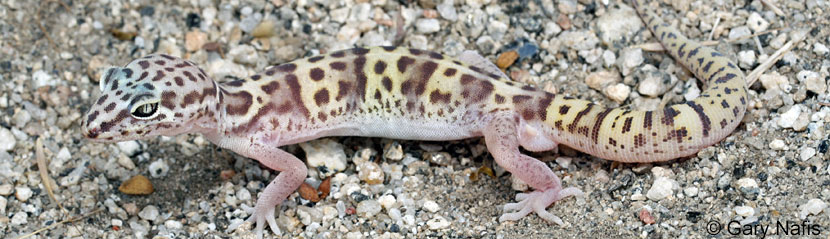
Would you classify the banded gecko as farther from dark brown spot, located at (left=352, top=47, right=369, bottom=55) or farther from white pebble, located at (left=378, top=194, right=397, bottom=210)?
white pebble, located at (left=378, top=194, right=397, bottom=210)

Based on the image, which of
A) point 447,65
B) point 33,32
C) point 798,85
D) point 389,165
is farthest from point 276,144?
point 798,85

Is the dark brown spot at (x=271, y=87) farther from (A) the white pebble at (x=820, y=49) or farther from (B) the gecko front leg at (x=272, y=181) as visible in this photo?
(A) the white pebble at (x=820, y=49)

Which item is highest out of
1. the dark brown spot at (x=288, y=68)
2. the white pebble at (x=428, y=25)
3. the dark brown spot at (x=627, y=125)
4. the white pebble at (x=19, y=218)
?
the dark brown spot at (x=288, y=68)

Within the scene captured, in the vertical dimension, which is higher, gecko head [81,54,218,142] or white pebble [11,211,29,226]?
gecko head [81,54,218,142]

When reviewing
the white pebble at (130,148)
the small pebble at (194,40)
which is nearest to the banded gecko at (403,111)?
the white pebble at (130,148)

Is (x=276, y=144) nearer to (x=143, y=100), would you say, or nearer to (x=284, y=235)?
(x=284, y=235)

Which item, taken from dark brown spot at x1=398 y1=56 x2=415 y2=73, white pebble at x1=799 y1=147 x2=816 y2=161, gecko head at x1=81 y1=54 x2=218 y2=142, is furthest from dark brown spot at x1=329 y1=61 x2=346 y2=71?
white pebble at x1=799 y1=147 x2=816 y2=161
